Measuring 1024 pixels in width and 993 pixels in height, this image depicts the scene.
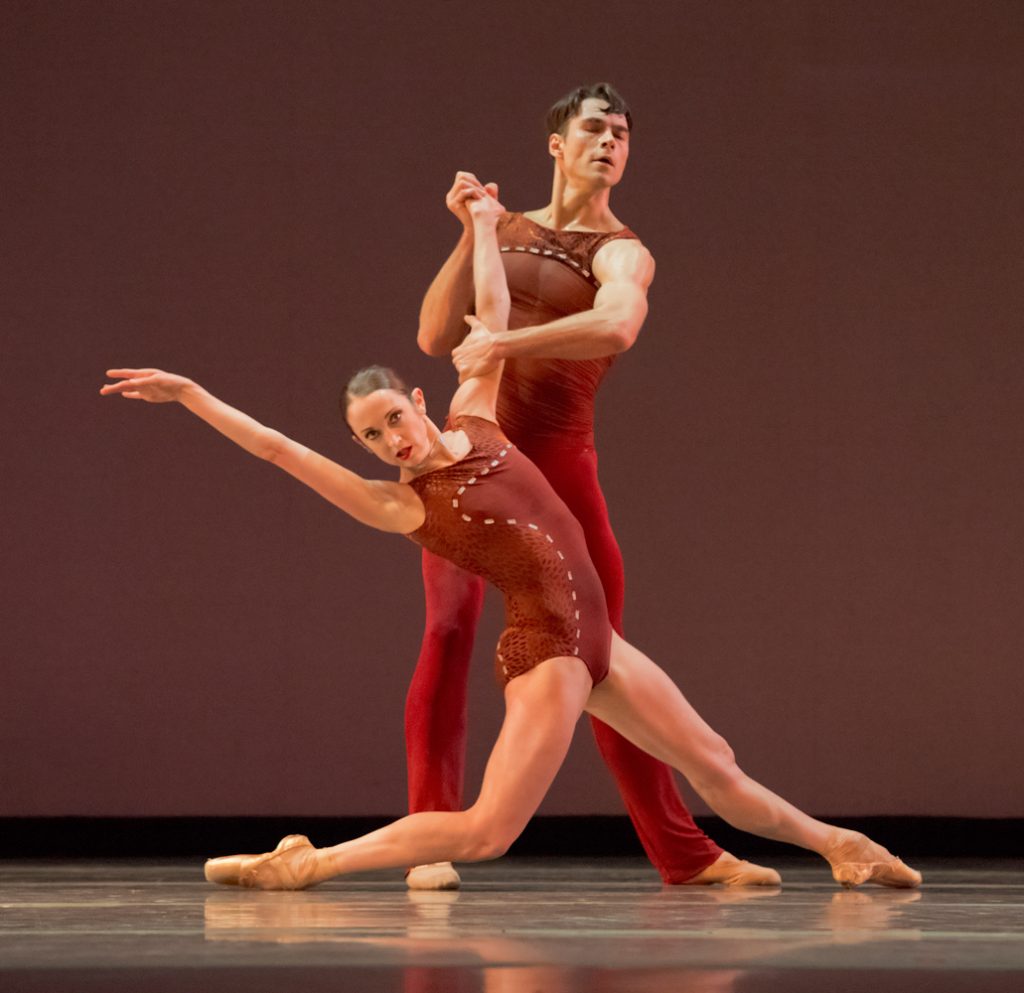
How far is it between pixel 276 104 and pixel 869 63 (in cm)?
179

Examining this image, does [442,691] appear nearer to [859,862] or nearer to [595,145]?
[859,862]

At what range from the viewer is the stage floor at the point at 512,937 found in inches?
87.4

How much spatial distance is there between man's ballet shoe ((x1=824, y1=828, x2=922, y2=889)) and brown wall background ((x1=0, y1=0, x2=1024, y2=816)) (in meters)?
1.72

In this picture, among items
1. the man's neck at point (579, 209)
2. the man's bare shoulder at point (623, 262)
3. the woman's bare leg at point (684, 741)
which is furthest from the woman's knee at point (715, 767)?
the man's neck at point (579, 209)

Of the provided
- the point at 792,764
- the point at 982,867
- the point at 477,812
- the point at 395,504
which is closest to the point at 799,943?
the point at 477,812

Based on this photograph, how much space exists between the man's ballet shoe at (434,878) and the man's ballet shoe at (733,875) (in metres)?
0.49

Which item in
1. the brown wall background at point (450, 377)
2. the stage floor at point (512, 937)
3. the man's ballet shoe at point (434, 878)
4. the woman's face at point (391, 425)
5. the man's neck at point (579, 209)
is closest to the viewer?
the stage floor at point (512, 937)

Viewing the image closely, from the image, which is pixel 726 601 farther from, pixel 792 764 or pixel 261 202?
pixel 261 202

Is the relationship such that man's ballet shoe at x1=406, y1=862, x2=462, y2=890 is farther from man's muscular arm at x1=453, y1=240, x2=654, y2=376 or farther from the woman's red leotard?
man's muscular arm at x1=453, y1=240, x2=654, y2=376

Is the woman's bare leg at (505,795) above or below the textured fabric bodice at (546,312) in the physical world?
below

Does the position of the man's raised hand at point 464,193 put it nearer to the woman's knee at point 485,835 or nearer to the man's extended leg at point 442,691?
the man's extended leg at point 442,691

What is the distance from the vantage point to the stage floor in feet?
7.28

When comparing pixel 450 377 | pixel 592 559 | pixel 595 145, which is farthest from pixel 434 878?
pixel 450 377

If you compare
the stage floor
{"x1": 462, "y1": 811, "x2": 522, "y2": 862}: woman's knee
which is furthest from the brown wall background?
{"x1": 462, "y1": 811, "x2": 522, "y2": 862}: woman's knee
